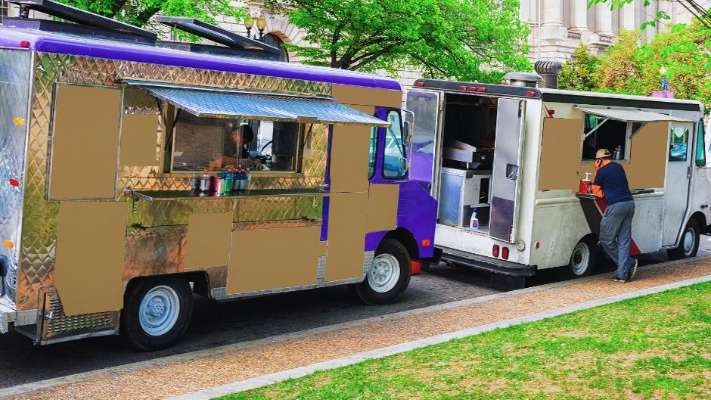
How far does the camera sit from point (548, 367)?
8.28m

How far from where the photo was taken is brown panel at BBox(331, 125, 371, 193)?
1098cm

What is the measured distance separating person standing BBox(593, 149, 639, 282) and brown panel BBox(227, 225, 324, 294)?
4870 millimetres

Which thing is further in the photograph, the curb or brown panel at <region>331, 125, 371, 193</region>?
brown panel at <region>331, 125, 371, 193</region>

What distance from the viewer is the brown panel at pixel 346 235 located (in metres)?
11.0

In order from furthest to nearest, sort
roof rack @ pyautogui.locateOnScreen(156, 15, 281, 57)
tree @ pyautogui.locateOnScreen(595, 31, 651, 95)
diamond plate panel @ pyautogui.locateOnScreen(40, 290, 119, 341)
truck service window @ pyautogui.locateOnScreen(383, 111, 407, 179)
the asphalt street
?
tree @ pyautogui.locateOnScreen(595, 31, 651, 95), truck service window @ pyautogui.locateOnScreen(383, 111, 407, 179), roof rack @ pyautogui.locateOnScreen(156, 15, 281, 57), the asphalt street, diamond plate panel @ pyautogui.locateOnScreen(40, 290, 119, 341)

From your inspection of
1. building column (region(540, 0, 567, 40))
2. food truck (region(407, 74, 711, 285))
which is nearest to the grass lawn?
food truck (region(407, 74, 711, 285))

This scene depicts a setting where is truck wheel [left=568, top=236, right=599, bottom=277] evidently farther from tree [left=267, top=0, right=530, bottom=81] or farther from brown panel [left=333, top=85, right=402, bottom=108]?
tree [left=267, top=0, right=530, bottom=81]

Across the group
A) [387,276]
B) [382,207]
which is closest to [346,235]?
[382,207]

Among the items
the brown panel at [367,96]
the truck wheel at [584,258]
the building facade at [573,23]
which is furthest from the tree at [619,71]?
the brown panel at [367,96]

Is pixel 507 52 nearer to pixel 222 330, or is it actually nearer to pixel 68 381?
pixel 222 330

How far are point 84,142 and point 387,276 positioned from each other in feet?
16.2

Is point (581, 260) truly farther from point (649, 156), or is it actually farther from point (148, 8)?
point (148, 8)

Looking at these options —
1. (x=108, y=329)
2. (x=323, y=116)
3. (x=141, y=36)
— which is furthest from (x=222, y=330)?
(x=141, y=36)

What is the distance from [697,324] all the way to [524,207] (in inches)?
140
